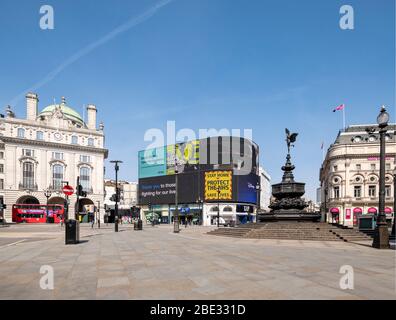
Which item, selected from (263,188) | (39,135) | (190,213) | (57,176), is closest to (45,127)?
(39,135)

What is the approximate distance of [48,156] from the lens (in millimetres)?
71500

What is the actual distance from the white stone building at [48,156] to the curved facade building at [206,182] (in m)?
18.9

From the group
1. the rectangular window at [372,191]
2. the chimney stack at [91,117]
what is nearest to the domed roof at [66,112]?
the chimney stack at [91,117]

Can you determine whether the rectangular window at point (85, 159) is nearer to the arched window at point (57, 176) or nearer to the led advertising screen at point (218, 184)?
the arched window at point (57, 176)

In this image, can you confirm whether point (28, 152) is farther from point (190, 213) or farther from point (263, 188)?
point (263, 188)

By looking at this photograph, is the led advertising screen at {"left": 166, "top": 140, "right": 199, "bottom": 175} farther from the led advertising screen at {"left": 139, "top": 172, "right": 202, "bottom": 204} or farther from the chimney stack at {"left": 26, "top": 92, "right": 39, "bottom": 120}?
the chimney stack at {"left": 26, "top": 92, "right": 39, "bottom": 120}

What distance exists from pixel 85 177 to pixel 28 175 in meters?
12.6

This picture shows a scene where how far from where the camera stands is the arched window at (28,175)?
68000 mm

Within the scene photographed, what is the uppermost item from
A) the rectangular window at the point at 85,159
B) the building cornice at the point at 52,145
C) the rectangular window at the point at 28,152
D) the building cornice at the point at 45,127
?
the building cornice at the point at 45,127

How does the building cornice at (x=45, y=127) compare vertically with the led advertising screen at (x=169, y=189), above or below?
above

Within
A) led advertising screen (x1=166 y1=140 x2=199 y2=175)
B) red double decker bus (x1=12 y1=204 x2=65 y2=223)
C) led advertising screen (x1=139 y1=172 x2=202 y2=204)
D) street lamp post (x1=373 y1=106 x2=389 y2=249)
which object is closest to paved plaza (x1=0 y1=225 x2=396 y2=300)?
street lamp post (x1=373 y1=106 x2=389 y2=249)

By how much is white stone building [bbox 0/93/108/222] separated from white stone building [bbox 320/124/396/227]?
184 ft
